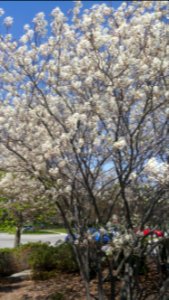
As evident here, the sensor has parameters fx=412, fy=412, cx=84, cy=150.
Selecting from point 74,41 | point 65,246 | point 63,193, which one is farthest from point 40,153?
point 65,246

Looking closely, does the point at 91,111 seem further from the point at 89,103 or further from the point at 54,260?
the point at 54,260

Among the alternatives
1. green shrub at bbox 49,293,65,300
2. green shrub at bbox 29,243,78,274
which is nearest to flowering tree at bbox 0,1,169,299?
green shrub at bbox 49,293,65,300

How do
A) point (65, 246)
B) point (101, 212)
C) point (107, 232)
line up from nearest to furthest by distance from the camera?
point (107, 232) < point (101, 212) < point (65, 246)

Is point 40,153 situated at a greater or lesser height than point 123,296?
greater

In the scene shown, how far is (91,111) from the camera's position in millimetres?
4863

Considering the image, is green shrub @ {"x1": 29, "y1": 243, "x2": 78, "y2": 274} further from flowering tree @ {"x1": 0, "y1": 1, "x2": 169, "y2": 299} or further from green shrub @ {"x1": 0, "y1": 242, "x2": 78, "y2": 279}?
flowering tree @ {"x1": 0, "y1": 1, "x2": 169, "y2": 299}

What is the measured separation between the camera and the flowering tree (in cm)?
478

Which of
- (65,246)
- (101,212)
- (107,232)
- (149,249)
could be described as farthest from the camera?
(65,246)

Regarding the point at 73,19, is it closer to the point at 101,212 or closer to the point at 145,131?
the point at 145,131

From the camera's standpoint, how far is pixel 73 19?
537cm

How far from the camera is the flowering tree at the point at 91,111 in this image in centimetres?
478

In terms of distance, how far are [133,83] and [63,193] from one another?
1549 millimetres

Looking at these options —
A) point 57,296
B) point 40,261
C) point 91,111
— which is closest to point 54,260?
point 40,261

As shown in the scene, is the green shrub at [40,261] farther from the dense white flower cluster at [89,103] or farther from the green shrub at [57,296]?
the dense white flower cluster at [89,103]
